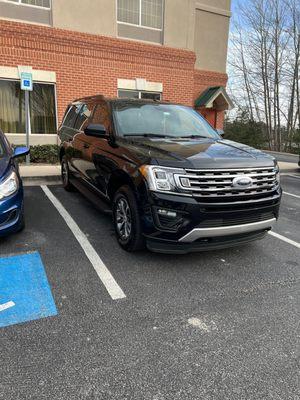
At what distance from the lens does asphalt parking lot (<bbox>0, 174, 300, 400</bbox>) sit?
2.24m

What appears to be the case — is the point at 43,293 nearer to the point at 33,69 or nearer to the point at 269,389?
the point at 269,389

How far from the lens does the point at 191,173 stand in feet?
11.5

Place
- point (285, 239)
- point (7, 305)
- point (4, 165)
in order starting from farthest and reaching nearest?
point (285, 239) < point (4, 165) < point (7, 305)

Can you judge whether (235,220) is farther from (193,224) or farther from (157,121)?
(157,121)

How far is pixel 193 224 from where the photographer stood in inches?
137

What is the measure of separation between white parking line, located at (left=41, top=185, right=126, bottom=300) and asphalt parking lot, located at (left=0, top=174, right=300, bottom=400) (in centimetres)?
2

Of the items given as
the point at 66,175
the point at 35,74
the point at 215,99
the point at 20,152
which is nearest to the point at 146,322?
the point at 20,152

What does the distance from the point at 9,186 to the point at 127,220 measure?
150 cm

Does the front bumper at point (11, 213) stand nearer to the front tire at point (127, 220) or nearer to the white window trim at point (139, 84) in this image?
the front tire at point (127, 220)

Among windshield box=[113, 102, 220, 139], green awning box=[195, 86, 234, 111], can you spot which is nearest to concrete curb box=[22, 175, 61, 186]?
windshield box=[113, 102, 220, 139]

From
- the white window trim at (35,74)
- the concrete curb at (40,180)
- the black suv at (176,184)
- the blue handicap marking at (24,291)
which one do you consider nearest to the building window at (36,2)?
the white window trim at (35,74)

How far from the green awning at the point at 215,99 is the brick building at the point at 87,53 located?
39.5 inches

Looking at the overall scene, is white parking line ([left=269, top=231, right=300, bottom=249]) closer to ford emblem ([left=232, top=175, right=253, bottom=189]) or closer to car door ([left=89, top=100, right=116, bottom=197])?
ford emblem ([left=232, top=175, right=253, bottom=189])

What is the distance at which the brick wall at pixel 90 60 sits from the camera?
9922 mm
